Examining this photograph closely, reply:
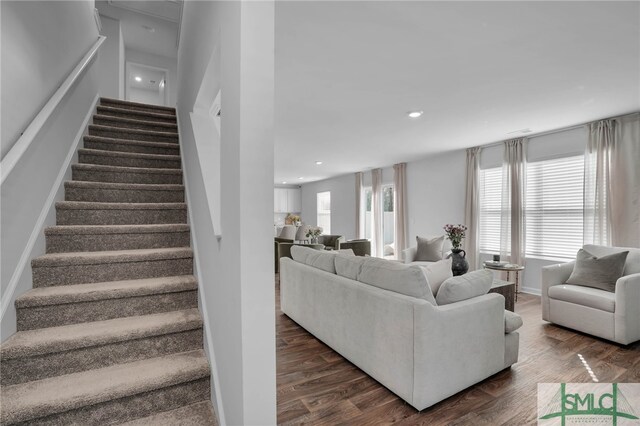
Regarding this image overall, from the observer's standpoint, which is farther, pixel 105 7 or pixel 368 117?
pixel 105 7

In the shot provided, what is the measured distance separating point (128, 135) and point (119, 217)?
50.1 inches

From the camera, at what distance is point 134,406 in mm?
1388

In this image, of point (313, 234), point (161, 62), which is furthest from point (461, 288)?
point (161, 62)

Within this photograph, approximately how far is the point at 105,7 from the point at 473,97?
5.31 m

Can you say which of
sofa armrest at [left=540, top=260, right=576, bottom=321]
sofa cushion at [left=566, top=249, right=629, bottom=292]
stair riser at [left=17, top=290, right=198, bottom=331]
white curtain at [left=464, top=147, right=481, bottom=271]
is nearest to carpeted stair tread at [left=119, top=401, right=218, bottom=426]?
stair riser at [left=17, top=290, right=198, bottom=331]

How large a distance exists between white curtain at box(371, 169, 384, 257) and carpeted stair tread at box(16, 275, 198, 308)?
261 inches

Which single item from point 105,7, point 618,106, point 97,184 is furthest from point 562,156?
point 105,7

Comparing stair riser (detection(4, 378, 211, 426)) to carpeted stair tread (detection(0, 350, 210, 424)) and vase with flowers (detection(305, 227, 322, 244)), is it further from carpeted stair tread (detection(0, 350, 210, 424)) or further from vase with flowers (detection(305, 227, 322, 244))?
vase with flowers (detection(305, 227, 322, 244))

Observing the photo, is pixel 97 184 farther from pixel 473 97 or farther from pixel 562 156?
pixel 562 156

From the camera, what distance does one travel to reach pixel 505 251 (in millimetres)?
5219

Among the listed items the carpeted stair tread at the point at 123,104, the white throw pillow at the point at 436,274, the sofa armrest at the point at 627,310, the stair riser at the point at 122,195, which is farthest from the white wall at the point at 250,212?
the sofa armrest at the point at 627,310

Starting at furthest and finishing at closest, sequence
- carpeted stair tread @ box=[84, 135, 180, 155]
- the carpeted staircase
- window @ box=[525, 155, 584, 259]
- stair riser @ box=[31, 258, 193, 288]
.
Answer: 1. window @ box=[525, 155, 584, 259]
2. carpeted stair tread @ box=[84, 135, 180, 155]
3. stair riser @ box=[31, 258, 193, 288]
4. the carpeted staircase

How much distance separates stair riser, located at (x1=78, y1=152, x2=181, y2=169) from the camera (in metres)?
2.64

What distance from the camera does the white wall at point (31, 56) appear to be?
1.46 m
